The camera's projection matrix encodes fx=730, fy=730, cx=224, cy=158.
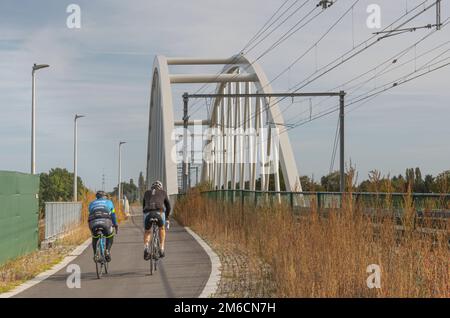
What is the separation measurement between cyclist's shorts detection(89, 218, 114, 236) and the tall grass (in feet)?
9.76

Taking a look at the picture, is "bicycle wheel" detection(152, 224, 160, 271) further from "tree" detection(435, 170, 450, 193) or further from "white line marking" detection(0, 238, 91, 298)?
"tree" detection(435, 170, 450, 193)

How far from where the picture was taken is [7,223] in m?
14.7

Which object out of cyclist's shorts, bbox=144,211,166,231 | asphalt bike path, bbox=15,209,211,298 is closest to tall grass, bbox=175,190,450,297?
asphalt bike path, bbox=15,209,211,298

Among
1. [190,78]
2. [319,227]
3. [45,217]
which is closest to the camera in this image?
[319,227]

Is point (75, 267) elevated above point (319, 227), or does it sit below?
below

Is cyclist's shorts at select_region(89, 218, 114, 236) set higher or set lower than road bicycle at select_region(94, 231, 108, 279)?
higher

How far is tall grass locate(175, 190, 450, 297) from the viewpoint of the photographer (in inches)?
301

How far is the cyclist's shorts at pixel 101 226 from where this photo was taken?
1270cm

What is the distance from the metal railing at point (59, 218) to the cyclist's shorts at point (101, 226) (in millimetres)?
8044

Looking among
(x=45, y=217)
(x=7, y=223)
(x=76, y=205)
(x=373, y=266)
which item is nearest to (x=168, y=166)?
(x=76, y=205)

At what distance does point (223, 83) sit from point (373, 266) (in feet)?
169

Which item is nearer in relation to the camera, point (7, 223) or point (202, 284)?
point (202, 284)

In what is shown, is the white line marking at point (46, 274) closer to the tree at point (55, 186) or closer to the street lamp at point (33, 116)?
the street lamp at point (33, 116)

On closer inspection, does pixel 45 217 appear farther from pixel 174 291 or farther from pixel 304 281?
pixel 304 281
